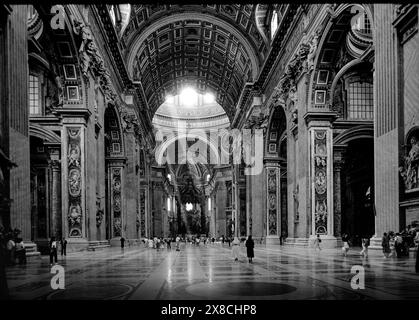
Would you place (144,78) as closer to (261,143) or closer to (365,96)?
(261,143)

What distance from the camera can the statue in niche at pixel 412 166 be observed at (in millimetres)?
11961

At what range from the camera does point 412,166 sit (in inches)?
478

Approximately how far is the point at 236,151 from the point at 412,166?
1435 inches

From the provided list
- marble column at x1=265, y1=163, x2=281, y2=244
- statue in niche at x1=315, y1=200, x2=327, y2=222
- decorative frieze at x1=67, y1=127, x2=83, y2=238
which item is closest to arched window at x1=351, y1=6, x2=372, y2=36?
statue in niche at x1=315, y1=200, x2=327, y2=222

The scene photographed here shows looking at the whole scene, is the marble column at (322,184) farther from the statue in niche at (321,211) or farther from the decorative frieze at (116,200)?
the decorative frieze at (116,200)

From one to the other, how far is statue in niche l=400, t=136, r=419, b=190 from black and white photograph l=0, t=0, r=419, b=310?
5 centimetres

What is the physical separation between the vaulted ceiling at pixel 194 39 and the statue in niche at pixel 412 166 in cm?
2287

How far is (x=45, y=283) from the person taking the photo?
916 cm

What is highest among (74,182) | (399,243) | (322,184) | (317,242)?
(74,182)

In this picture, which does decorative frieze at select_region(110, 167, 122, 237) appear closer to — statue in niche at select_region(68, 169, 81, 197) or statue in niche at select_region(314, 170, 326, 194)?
statue in niche at select_region(68, 169, 81, 197)

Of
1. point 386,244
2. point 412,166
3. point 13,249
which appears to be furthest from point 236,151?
point 13,249

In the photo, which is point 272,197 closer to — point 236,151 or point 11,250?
point 236,151
